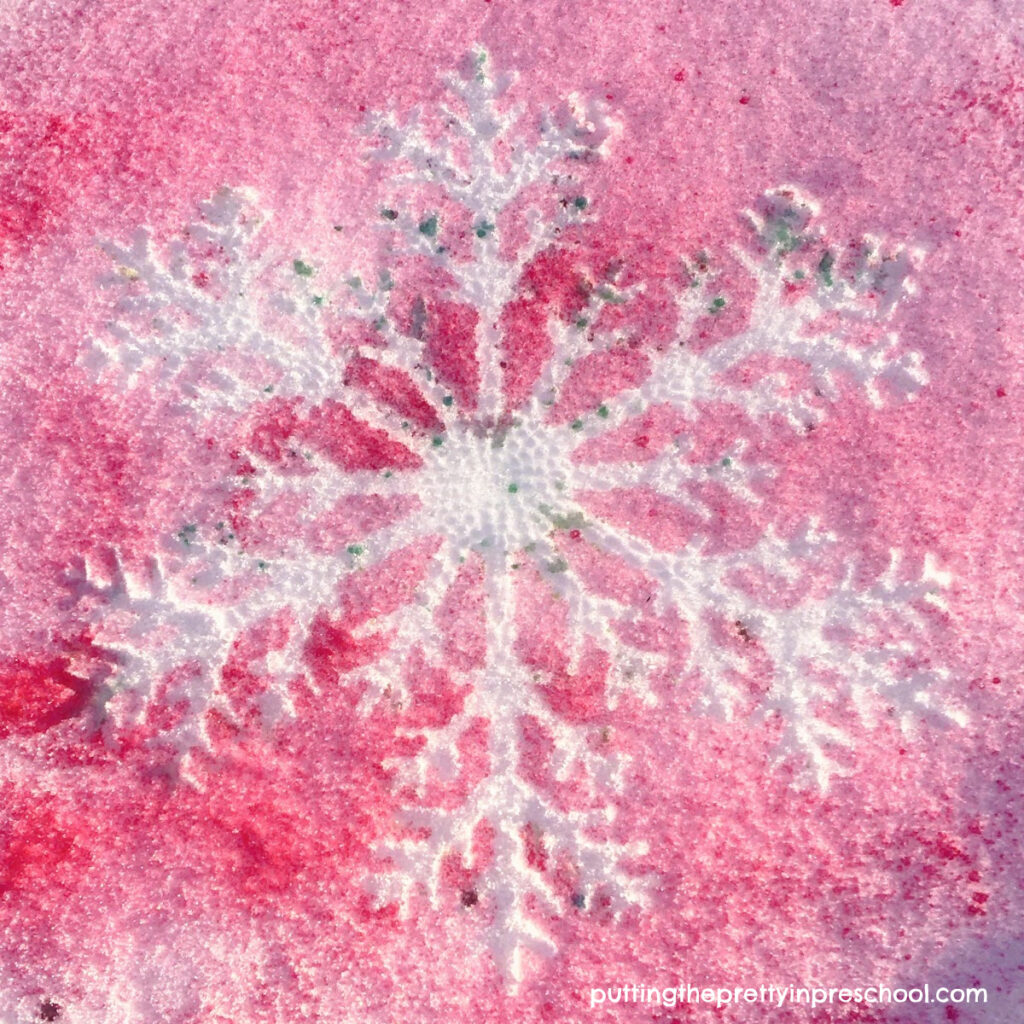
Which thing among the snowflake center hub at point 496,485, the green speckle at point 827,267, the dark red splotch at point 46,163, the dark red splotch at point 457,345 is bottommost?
the snowflake center hub at point 496,485

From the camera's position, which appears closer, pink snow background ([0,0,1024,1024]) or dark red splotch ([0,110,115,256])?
pink snow background ([0,0,1024,1024])

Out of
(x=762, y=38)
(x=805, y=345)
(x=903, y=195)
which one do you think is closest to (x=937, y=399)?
(x=805, y=345)

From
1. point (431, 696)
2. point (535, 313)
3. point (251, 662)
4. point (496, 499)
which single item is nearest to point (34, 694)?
point (251, 662)

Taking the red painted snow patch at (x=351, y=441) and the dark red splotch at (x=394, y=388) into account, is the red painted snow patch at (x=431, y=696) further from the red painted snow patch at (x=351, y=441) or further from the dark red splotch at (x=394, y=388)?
the dark red splotch at (x=394, y=388)

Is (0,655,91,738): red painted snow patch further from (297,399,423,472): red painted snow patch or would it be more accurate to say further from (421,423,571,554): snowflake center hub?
(421,423,571,554): snowflake center hub

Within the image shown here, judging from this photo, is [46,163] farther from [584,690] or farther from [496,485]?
[584,690]

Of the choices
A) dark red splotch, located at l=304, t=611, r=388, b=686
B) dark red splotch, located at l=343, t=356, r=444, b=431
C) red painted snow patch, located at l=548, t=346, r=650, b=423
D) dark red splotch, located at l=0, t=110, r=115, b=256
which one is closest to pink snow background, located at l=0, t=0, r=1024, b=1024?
dark red splotch, located at l=0, t=110, r=115, b=256

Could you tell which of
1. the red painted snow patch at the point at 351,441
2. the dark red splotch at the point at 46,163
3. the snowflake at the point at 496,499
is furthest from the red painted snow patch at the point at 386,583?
the dark red splotch at the point at 46,163
